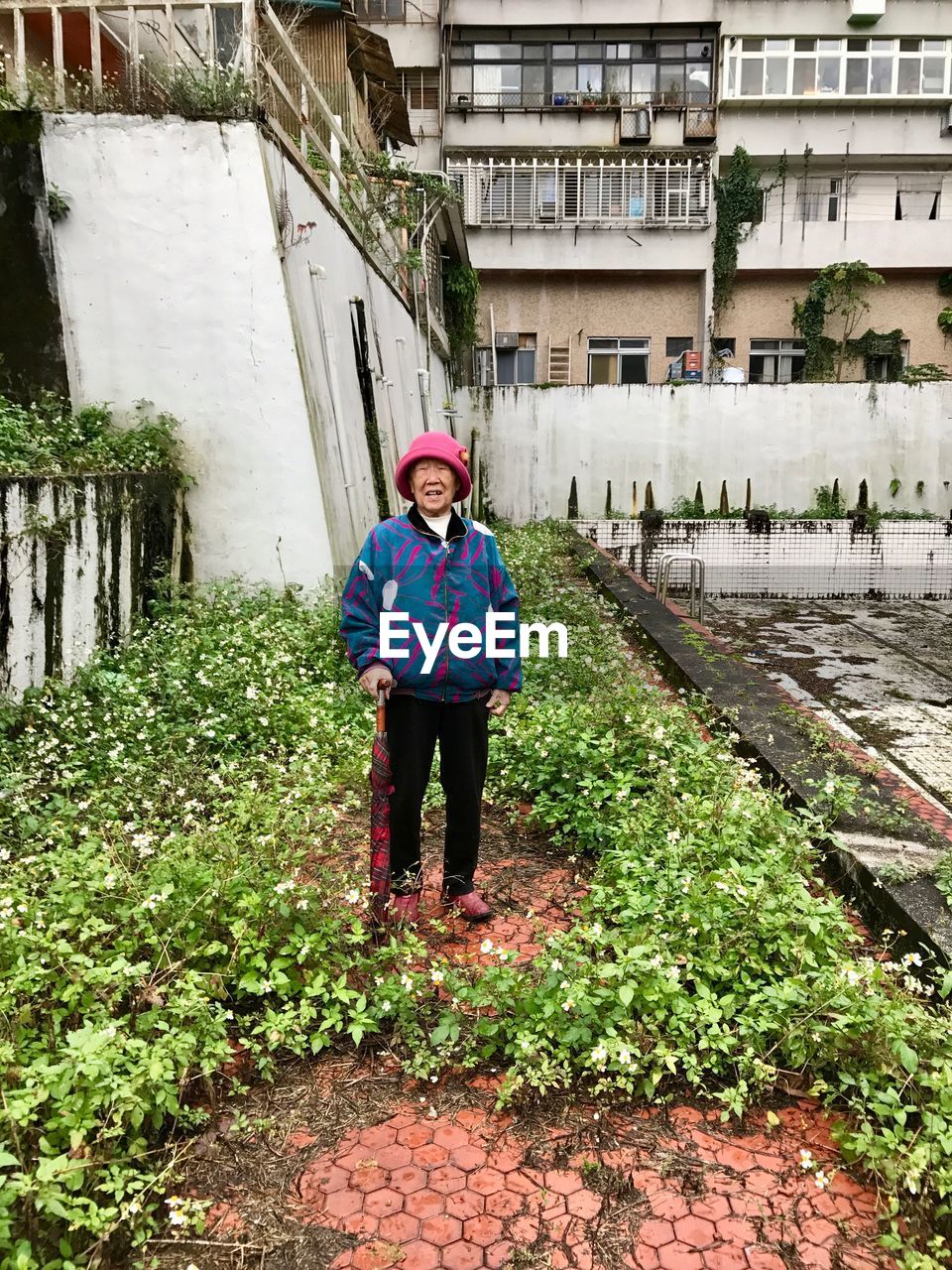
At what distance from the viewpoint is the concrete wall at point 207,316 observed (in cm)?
651

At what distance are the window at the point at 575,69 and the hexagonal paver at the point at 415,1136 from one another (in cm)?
2474

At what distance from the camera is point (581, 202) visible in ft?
70.6

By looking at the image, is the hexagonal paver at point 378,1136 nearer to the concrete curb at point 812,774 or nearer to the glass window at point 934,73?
the concrete curb at point 812,774

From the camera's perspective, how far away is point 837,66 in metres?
21.9

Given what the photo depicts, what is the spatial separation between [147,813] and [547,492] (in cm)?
1653

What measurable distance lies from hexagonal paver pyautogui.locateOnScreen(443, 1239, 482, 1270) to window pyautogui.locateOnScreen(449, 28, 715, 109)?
25.1m

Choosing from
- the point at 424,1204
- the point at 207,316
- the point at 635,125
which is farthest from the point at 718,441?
the point at 424,1204

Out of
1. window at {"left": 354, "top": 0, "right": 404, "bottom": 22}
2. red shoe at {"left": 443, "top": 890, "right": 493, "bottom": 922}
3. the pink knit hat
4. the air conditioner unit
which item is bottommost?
red shoe at {"left": 443, "top": 890, "right": 493, "bottom": 922}

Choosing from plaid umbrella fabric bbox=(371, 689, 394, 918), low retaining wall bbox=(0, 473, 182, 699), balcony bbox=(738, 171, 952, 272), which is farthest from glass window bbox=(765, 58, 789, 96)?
plaid umbrella fabric bbox=(371, 689, 394, 918)

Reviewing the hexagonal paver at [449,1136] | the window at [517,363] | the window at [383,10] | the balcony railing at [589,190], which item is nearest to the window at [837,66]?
the balcony railing at [589,190]

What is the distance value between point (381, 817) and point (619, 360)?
21.9 meters

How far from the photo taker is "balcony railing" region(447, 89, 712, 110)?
2189cm

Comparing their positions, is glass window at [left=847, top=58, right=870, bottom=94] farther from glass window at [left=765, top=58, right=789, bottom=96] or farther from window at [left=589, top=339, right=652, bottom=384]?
window at [left=589, top=339, right=652, bottom=384]

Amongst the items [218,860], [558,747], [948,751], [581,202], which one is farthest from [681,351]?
[218,860]
